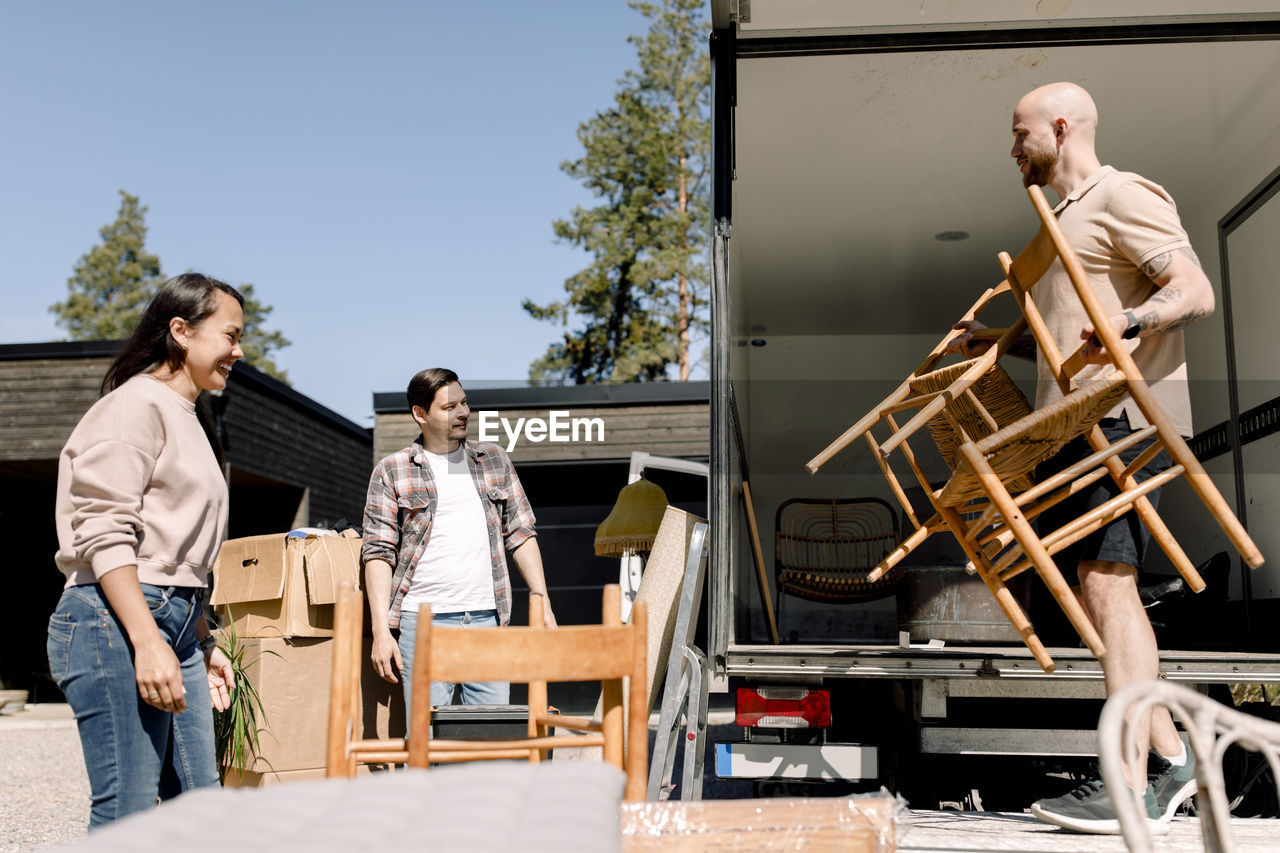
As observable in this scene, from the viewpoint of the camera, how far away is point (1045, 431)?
2.22m

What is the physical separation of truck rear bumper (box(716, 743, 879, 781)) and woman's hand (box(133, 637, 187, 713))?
1.71m

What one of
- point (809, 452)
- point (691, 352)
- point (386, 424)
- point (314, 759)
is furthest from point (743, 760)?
point (691, 352)

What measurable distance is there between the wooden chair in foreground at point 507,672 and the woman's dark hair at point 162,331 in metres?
0.65

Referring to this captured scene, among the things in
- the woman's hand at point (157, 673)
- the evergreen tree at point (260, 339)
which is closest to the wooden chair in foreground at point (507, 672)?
the woman's hand at point (157, 673)

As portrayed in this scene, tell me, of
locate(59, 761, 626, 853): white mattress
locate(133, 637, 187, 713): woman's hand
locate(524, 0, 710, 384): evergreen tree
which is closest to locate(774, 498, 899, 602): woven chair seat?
locate(133, 637, 187, 713): woman's hand

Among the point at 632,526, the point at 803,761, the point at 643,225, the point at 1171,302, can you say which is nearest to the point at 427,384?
the point at 632,526

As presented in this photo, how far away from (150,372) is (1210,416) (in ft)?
15.0

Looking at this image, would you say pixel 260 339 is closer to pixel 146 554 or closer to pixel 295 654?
pixel 295 654

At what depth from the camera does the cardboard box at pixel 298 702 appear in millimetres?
3549

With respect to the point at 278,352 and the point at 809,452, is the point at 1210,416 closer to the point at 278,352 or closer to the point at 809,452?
the point at 809,452

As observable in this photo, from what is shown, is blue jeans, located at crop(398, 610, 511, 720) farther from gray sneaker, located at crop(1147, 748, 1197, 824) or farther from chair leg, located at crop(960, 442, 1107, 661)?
gray sneaker, located at crop(1147, 748, 1197, 824)

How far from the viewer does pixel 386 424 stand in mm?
10320

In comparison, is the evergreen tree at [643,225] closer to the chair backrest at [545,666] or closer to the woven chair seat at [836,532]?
the woven chair seat at [836,532]

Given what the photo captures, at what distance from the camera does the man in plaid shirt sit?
330cm
